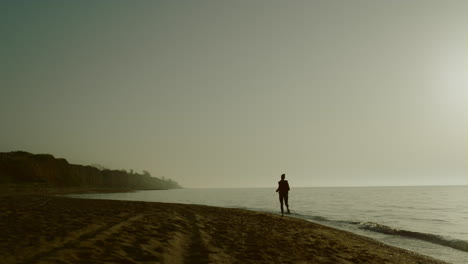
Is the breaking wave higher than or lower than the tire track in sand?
lower

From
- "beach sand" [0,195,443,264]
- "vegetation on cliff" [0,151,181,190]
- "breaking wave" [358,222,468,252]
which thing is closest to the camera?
"beach sand" [0,195,443,264]

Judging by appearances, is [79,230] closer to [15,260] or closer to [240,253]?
[15,260]

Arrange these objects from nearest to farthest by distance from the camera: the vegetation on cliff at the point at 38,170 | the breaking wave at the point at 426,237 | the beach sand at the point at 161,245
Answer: the beach sand at the point at 161,245 → the breaking wave at the point at 426,237 → the vegetation on cliff at the point at 38,170

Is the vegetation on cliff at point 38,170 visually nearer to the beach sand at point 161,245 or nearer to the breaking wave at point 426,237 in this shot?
the beach sand at point 161,245

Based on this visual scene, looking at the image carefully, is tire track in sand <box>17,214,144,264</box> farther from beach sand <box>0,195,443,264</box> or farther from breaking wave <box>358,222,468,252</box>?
breaking wave <box>358,222,468,252</box>

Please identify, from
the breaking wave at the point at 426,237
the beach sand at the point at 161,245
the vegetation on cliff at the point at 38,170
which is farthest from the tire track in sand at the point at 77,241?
the vegetation on cliff at the point at 38,170

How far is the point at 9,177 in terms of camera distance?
62500mm

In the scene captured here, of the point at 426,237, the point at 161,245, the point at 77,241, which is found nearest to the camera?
the point at 77,241

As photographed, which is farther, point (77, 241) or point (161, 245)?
point (161, 245)

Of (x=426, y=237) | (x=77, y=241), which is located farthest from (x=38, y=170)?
(x=426, y=237)

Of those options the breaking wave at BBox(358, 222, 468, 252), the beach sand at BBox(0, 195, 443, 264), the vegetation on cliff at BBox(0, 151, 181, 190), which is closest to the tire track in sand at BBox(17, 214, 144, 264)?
the beach sand at BBox(0, 195, 443, 264)

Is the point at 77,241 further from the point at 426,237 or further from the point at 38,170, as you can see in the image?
the point at 38,170

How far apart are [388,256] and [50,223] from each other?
12.4 metres

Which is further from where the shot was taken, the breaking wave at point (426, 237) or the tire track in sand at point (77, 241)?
the breaking wave at point (426, 237)
